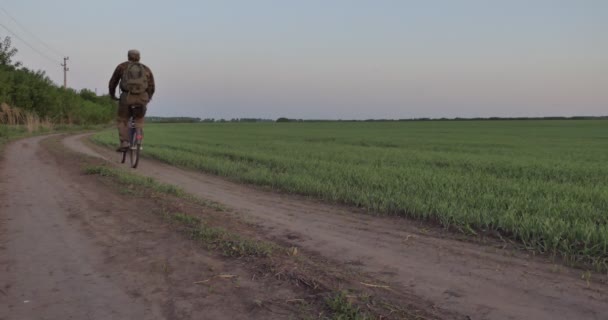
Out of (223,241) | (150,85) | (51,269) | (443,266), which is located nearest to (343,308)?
(443,266)

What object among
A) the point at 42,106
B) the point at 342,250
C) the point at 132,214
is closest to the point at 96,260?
the point at 132,214

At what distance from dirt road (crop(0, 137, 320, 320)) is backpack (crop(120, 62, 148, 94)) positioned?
12.4 feet

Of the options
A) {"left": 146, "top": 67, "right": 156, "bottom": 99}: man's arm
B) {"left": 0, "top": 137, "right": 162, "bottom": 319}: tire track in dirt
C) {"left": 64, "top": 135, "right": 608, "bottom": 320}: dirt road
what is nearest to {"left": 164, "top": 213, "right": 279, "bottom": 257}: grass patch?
{"left": 64, "top": 135, "right": 608, "bottom": 320}: dirt road

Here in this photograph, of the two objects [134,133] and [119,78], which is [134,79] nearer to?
[119,78]

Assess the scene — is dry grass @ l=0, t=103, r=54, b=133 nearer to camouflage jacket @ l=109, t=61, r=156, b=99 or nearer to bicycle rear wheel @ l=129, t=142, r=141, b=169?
bicycle rear wheel @ l=129, t=142, r=141, b=169

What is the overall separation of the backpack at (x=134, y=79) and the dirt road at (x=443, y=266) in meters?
4.34

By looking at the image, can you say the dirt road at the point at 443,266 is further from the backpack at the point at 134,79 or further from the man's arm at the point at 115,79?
the man's arm at the point at 115,79

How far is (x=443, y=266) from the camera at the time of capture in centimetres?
397

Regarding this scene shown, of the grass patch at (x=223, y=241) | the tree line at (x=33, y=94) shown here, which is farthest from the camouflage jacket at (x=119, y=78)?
the tree line at (x=33, y=94)

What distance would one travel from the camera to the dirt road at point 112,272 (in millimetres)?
2971

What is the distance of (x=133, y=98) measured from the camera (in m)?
9.48

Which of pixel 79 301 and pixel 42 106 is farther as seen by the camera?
pixel 42 106

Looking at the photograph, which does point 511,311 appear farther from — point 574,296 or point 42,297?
point 42,297

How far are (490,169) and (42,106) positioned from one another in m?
39.0
